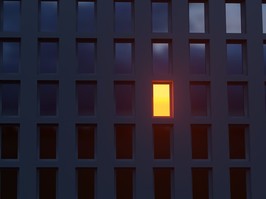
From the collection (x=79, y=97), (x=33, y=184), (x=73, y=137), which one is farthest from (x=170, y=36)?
(x=33, y=184)

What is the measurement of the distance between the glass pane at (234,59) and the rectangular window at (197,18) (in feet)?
0.90

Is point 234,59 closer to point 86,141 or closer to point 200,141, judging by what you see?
point 200,141

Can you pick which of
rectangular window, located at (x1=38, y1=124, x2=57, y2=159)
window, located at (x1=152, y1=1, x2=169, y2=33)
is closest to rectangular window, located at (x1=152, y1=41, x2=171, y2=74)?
window, located at (x1=152, y1=1, x2=169, y2=33)

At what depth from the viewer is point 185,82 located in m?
3.67

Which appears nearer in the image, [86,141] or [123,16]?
[86,141]

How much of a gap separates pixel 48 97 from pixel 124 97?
61 cm

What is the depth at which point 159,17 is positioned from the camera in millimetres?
3818

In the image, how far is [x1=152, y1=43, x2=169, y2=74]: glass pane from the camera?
12.4 feet

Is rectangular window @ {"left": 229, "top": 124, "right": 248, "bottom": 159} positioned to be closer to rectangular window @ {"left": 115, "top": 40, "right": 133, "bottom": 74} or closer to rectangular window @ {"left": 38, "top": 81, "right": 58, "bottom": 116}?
rectangular window @ {"left": 115, "top": 40, "right": 133, "bottom": 74}

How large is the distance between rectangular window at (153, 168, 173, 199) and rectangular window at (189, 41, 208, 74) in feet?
2.77

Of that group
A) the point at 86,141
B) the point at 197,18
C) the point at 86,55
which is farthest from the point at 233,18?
the point at 86,141

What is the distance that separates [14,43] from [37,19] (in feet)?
0.91

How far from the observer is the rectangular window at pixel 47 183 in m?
3.65

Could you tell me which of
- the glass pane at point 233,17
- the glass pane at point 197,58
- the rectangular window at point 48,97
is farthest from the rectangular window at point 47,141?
the glass pane at point 233,17
